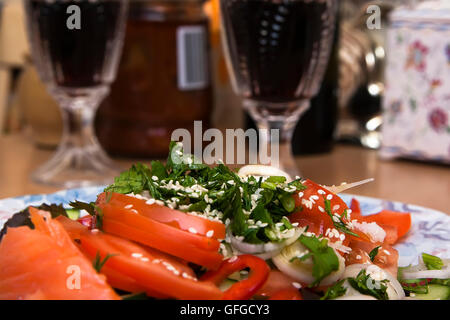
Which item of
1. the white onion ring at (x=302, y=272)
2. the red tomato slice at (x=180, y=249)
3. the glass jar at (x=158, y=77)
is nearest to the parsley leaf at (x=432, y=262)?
the white onion ring at (x=302, y=272)

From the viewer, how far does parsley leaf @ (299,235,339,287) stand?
0.60m

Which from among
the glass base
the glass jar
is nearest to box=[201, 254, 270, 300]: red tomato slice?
the glass base

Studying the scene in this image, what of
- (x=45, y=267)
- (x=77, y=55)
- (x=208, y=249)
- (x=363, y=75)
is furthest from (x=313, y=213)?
(x=363, y=75)

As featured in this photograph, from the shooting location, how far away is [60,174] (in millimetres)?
1302

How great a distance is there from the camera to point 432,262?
2.31 ft

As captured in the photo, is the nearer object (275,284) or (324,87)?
(275,284)

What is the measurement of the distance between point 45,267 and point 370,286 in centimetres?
27

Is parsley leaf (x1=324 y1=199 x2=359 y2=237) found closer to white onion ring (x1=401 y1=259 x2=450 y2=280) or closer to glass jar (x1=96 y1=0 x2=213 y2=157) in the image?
white onion ring (x1=401 y1=259 x2=450 y2=280)

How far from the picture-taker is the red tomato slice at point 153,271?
56cm

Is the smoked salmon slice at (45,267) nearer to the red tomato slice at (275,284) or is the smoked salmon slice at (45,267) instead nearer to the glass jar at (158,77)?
the red tomato slice at (275,284)

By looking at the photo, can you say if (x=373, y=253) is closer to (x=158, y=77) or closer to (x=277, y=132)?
(x=277, y=132)

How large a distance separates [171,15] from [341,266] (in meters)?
0.83

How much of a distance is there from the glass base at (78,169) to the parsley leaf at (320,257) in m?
0.68
